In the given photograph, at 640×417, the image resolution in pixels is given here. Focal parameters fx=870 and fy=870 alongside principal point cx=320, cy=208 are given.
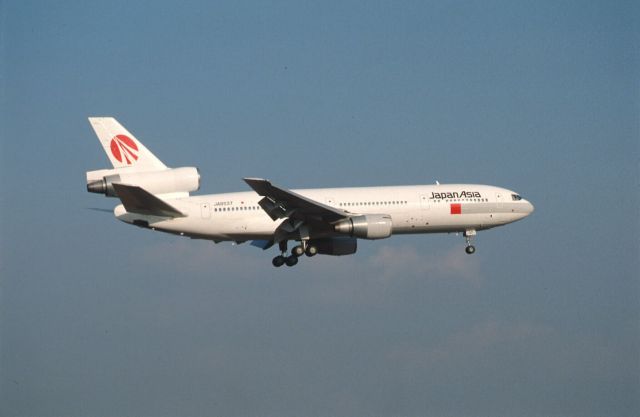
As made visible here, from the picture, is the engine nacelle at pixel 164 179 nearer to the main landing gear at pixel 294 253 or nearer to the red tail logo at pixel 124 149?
the red tail logo at pixel 124 149

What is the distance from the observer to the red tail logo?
4866 centimetres

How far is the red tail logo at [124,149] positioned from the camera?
48.7 metres

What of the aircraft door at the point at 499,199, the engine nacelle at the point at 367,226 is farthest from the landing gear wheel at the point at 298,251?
the aircraft door at the point at 499,199

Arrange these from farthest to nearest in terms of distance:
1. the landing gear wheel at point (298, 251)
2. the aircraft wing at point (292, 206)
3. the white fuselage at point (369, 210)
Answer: the landing gear wheel at point (298, 251) → the white fuselage at point (369, 210) → the aircraft wing at point (292, 206)

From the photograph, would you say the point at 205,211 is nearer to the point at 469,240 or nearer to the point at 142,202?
the point at 142,202

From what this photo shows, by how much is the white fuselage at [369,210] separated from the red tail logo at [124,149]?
3052 mm

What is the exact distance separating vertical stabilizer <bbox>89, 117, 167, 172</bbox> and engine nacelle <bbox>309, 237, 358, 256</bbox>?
1078cm

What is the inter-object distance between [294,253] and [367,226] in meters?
5.43

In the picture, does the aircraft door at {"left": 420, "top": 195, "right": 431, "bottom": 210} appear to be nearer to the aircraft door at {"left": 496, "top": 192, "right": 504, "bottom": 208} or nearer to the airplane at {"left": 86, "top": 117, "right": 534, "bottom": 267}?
the airplane at {"left": 86, "top": 117, "right": 534, "bottom": 267}

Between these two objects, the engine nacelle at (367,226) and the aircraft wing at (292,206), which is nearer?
the aircraft wing at (292,206)

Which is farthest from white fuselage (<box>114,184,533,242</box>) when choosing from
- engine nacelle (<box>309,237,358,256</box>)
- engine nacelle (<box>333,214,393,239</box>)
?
engine nacelle (<box>309,237,358,256</box>)

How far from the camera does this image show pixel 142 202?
46062mm

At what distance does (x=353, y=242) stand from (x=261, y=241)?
6.20 meters

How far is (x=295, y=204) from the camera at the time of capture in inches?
1853
